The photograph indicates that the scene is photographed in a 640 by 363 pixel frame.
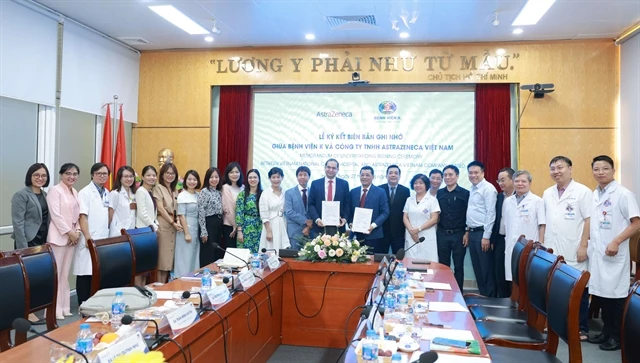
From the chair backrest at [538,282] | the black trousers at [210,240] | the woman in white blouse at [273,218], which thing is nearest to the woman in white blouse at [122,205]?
the black trousers at [210,240]

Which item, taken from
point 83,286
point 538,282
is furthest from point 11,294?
point 538,282

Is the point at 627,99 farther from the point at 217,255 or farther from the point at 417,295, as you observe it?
the point at 217,255

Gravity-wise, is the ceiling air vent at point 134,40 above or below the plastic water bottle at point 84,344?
above

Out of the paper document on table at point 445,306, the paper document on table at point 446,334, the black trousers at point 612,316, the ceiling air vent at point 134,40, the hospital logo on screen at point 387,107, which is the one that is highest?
the ceiling air vent at point 134,40

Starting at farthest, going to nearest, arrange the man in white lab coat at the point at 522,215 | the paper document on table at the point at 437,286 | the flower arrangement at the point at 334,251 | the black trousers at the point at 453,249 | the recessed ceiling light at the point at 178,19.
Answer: the recessed ceiling light at the point at 178,19
the black trousers at the point at 453,249
the man in white lab coat at the point at 522,215
the flower arrangement at the point at 334,251
the paper document on table at the point at 437,286

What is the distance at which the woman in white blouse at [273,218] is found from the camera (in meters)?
4.95

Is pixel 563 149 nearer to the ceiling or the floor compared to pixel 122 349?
nearer to the ceiling

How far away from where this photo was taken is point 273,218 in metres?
4.98

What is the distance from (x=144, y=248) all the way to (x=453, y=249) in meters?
3.22

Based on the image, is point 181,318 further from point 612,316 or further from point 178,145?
point 178,145

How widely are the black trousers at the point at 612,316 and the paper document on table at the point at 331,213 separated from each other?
254cm

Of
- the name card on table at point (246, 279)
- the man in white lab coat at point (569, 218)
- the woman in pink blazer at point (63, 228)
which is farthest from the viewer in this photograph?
the woman in pink blazer at point (63, 228)

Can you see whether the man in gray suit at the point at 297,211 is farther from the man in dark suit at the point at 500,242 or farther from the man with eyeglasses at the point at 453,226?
the man in dark suit at the point at 500,242

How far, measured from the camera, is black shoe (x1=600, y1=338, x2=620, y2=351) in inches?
147
